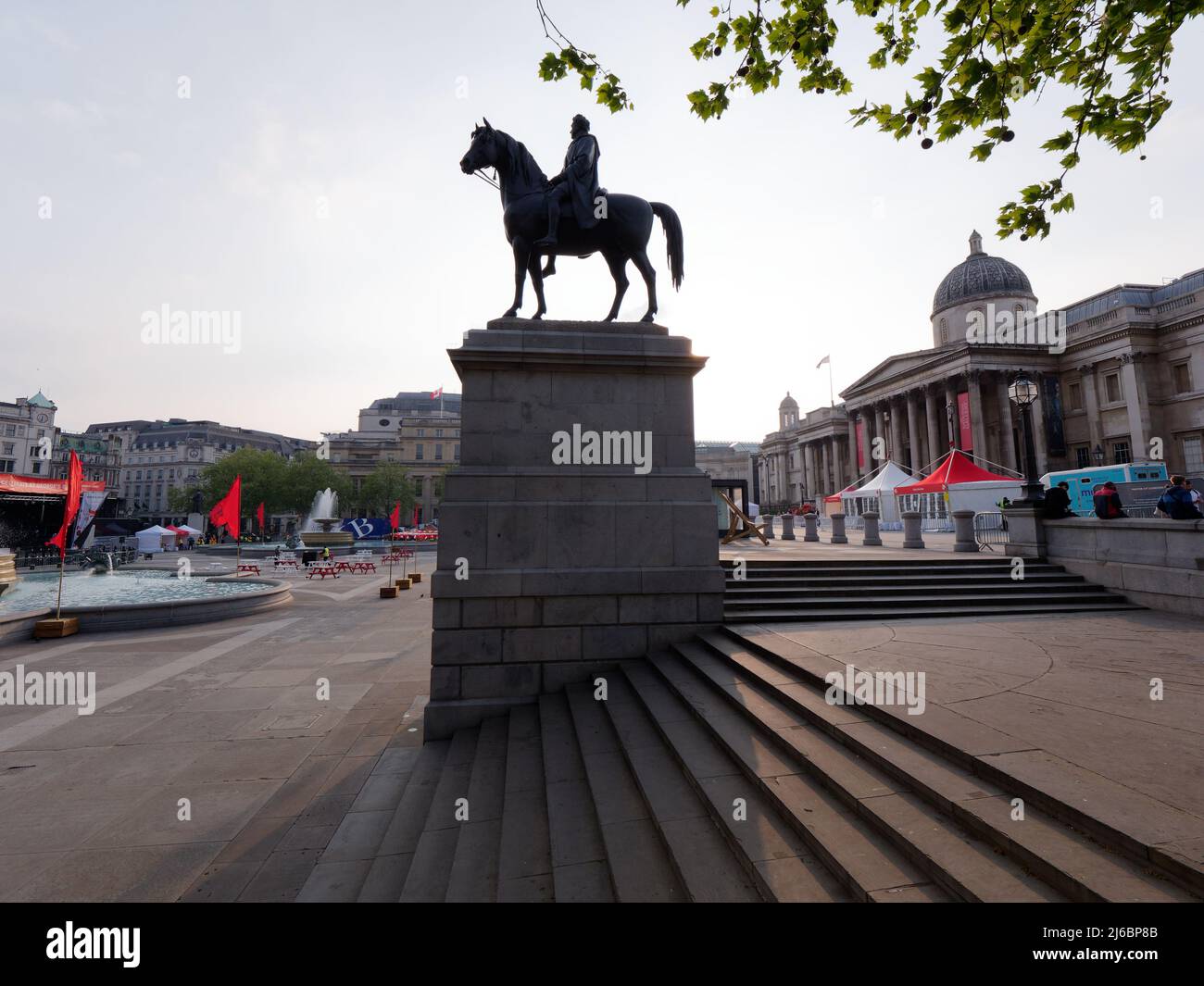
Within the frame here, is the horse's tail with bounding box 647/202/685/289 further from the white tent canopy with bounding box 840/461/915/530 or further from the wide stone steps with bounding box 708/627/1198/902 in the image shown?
the white tent canopy with bounding box 840/461/915/530

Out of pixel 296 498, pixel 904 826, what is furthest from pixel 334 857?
pixel 296 498

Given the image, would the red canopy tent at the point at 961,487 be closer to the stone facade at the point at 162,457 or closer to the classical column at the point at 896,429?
the classical column at the point at 896,429

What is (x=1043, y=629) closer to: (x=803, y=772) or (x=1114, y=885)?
(x=803, y=772)

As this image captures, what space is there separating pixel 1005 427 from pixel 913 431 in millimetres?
8650

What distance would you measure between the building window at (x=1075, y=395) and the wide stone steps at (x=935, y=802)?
211ft

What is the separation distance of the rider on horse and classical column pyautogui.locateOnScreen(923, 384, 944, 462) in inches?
2310

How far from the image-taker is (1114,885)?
2465mm

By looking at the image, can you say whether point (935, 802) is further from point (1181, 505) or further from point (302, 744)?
point (1181, 505)

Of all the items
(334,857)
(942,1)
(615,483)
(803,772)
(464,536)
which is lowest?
(334,857)

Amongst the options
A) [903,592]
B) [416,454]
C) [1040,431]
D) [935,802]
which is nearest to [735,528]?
[903,592]

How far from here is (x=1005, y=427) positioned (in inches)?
2082

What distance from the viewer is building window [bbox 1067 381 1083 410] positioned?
51562mm

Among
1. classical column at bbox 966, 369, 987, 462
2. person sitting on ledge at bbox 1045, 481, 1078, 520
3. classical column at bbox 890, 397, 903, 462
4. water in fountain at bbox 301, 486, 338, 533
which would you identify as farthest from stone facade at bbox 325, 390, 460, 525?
person sitting on ledge at bbox 1045, 481, 1078, 520

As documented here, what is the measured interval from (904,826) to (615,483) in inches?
220
